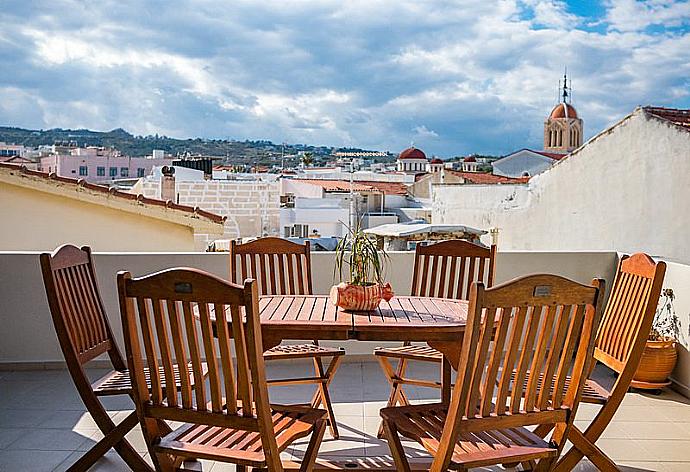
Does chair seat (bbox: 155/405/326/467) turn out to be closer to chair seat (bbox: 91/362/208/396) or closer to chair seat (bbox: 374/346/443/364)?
chair seat (bbox: 91/362/208/396)

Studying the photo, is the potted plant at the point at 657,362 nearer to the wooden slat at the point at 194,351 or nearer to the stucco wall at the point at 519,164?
the wooden slat at the point at 194,351

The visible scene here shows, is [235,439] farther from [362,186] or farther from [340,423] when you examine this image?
[362,186]

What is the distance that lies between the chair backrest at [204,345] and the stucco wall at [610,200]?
21.4 feet

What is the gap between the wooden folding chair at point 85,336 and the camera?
281 cm

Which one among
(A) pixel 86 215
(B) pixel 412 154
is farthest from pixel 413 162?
(A) pixel 86 215

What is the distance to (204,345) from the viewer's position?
221cm

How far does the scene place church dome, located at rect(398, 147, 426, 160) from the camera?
14.3 meters

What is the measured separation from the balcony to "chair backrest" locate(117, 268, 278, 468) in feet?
3.23

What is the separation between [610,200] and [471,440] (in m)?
7.17

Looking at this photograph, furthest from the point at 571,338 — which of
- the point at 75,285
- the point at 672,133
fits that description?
the point at 672,133

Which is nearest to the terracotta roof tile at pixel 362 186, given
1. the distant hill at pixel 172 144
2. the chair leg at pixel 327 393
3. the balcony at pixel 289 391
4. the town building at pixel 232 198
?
the distant hill at pixel 172 144

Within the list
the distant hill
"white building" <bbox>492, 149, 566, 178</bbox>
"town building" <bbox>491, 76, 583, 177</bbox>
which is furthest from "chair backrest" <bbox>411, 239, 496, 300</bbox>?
"white building" <bbox>492, 149, 566, 178</bbox>

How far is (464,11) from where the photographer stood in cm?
932

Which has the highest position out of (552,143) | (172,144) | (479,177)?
(552,143)
